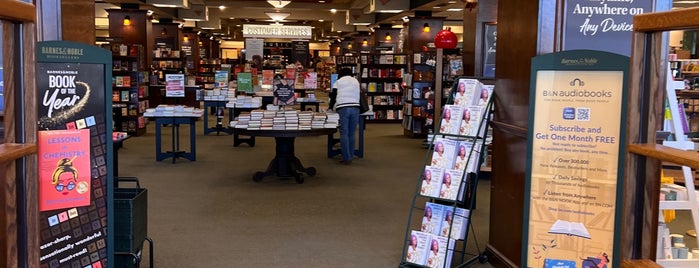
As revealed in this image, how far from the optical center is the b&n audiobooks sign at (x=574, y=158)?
315 cm

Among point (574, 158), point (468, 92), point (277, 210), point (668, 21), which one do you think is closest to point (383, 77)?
point (277, 210)

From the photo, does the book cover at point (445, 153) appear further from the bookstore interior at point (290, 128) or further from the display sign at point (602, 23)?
the display sign at point (602, 23)

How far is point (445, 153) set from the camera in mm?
4438

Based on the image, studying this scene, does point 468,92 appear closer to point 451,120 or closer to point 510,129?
point 451,120

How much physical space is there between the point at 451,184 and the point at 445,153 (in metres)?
0.22

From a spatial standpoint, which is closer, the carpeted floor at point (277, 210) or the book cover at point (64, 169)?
the book cover at point (64, 169)

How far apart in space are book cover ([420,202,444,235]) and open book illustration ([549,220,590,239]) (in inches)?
44.2

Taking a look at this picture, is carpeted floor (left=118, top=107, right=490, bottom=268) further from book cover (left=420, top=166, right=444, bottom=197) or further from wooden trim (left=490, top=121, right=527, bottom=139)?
wooden trim (left=490, top=121, right=527, bottom=139)

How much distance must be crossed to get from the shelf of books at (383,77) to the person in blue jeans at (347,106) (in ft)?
19.6

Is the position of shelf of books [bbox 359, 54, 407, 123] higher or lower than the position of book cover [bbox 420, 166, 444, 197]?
higher

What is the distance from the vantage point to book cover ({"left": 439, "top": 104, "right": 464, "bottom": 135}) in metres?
4.48

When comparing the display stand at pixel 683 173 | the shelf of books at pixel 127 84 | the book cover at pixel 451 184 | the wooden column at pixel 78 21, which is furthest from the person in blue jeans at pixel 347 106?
the display stand at pixel 683 173

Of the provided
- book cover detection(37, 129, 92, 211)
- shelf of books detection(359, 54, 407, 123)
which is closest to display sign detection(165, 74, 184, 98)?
shelf of books detection(359, 54, 407, 123)

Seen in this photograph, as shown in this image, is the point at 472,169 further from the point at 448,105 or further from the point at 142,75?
the point at 142,75
